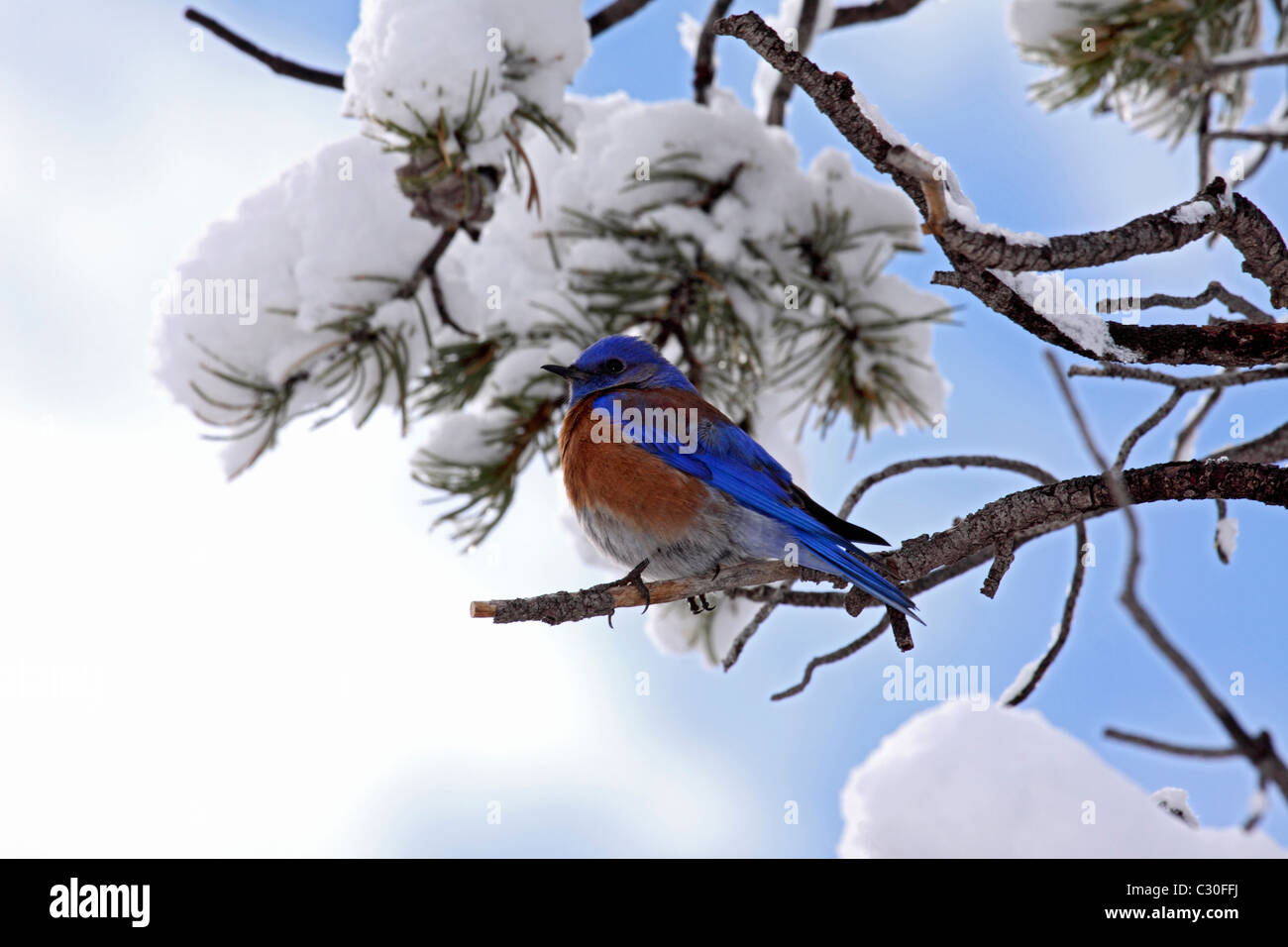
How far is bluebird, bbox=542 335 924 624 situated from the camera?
3.14 m

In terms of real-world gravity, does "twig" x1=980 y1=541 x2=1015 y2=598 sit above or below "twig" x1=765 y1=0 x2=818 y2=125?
below

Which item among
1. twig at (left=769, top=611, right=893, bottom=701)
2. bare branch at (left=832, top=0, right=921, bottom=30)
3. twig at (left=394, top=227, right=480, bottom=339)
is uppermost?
bare branch at (left=832, top=0, right=921, bottom=30)

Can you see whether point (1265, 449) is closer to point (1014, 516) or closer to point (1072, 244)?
point (1014, 516)

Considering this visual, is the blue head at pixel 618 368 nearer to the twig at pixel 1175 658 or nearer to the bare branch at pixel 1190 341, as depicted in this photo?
the bare branch at pixel 1190 341

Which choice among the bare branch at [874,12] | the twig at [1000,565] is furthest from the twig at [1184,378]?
the bare branch at [874,12]

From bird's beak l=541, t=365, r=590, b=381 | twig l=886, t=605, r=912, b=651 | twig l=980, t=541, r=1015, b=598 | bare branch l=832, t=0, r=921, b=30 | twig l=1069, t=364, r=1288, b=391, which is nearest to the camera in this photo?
twig l=980, t=541, r=1015, b=598

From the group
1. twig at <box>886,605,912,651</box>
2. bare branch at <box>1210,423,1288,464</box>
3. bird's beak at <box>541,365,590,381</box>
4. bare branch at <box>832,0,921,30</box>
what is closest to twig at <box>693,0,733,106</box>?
bare branch at <box>832,0,921,30</box>

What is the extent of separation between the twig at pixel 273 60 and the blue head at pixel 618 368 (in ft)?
5.60

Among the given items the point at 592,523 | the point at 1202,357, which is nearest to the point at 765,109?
the point at 592,523

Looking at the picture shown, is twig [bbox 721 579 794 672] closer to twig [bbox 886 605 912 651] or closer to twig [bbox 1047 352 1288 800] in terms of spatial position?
twig [bbox 886 605 912 651]

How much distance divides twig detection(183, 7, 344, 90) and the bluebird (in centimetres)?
205

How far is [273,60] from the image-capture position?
176 inches

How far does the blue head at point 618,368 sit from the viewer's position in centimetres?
373
